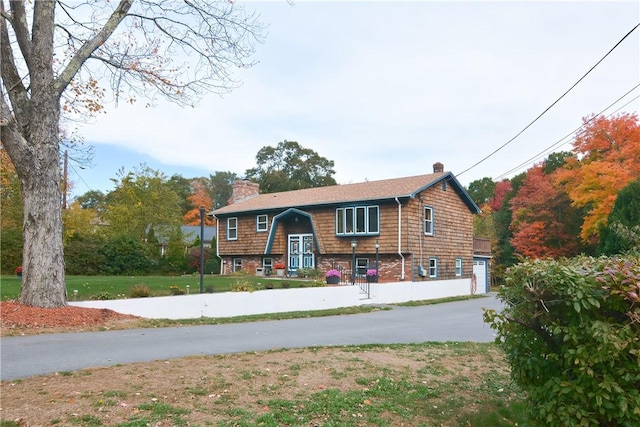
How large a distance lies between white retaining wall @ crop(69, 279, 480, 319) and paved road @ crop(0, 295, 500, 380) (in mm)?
1991

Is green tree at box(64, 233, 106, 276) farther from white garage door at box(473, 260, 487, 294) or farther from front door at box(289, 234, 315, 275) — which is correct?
white garage door at box(473, 260, 487, 294)

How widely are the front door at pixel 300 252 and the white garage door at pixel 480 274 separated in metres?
11.3

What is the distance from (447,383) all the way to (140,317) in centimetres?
899

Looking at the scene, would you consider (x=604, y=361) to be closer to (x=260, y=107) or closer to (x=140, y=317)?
(x=140, y=317)

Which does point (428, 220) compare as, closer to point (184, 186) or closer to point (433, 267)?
point (433, 267)

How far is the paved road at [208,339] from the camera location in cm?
720

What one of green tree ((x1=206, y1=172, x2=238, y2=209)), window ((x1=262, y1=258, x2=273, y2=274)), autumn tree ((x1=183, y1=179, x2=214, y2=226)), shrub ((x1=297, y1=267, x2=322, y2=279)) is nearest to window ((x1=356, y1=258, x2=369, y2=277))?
shrub ((x1=297, y1=267, x2=322, y2=279))

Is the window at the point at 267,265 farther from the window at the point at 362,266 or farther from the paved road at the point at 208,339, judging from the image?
the paved road at the point at 208,339

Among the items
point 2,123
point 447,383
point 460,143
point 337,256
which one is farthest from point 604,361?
point 460,143

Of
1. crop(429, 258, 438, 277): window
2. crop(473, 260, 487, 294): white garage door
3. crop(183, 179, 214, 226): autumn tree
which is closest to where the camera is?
crop(429, 258, 438, 277): window

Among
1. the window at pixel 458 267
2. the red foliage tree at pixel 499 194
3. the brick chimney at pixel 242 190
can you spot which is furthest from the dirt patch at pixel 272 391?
the red foliage tree at pixel 499 194

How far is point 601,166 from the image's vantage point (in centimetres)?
2778

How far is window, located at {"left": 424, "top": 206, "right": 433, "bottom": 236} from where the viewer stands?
24.2m

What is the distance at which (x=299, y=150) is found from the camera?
60031 mm
